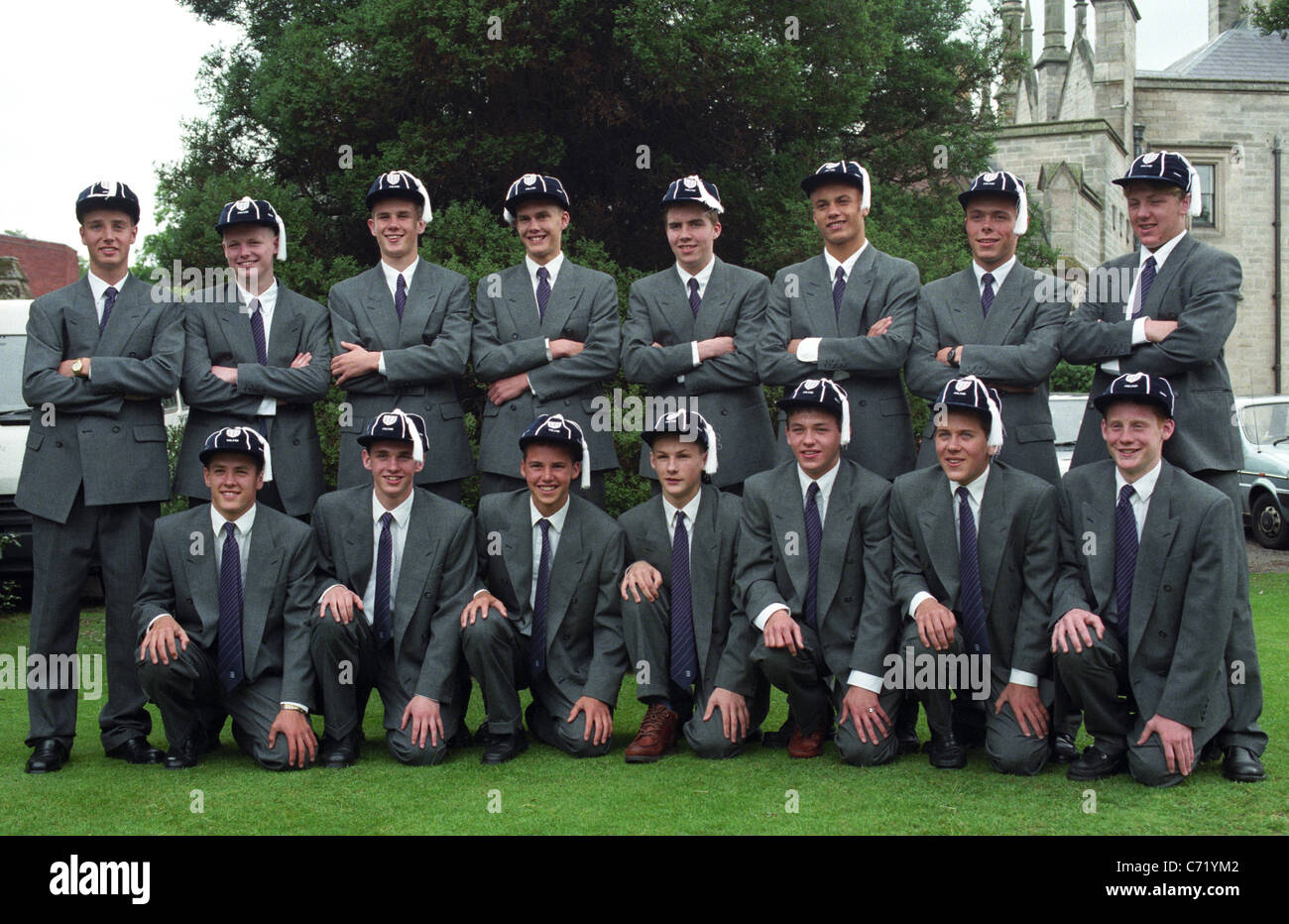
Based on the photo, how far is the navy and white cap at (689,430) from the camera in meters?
5.94

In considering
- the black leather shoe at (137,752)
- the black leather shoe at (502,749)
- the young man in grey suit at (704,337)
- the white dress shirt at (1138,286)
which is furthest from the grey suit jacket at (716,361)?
the black leather shoe at (137,752)

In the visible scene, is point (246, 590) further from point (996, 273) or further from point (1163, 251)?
point (1163, 251)

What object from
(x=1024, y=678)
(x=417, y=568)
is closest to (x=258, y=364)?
(x=417, y=568)

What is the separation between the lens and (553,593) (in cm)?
591

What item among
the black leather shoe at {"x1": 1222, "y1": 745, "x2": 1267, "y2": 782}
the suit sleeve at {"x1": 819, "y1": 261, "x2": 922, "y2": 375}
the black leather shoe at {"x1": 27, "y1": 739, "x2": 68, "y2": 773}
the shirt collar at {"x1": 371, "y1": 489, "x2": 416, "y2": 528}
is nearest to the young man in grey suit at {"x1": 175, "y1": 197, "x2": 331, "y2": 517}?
the shirt collar at {"x1": 371, "y1": 489, "x2": 416, "y2": 528}

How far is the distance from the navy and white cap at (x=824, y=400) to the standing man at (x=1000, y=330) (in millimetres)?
460

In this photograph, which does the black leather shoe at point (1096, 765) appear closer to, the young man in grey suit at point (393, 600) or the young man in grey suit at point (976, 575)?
the young man in grey suit at point (976, 575)

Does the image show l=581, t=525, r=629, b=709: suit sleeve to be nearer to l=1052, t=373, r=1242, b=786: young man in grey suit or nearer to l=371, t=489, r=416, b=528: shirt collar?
l=371, t=489, r=416, b=528: shirt collar

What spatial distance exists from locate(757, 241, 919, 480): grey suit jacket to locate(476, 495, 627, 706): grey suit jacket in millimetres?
1067

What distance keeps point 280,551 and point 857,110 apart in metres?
9.91


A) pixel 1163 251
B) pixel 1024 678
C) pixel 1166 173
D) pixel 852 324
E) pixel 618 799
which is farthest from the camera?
pixel 852 324

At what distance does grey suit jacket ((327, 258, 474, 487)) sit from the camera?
6.20 meters

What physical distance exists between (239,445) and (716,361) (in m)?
2.34
